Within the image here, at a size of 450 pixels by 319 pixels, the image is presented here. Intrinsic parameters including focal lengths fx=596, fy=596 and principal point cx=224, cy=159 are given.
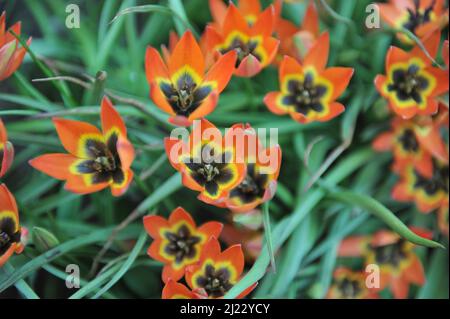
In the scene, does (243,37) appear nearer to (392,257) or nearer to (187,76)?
(187,76)

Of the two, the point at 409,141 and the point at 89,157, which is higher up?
the point at 89,157

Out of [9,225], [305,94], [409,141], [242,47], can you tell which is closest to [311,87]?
[305,94]

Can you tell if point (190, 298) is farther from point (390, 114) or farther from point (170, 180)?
point (390, 114)

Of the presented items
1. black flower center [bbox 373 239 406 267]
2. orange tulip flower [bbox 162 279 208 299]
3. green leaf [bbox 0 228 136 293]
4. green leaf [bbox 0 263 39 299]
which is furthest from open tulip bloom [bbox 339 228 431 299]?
green leaf [bbox 0 263 39 299]

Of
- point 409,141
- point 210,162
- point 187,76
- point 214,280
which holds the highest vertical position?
point 187,76

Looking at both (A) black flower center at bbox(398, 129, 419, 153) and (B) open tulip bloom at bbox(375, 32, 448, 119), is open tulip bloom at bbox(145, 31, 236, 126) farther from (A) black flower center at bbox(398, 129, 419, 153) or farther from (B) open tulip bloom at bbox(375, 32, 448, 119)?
(A) black flower center at bbox(398, 129, 419, 153)

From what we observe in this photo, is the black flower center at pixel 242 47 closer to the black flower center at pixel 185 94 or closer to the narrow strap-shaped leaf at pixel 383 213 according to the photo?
the black flower center at pixel 185 94
